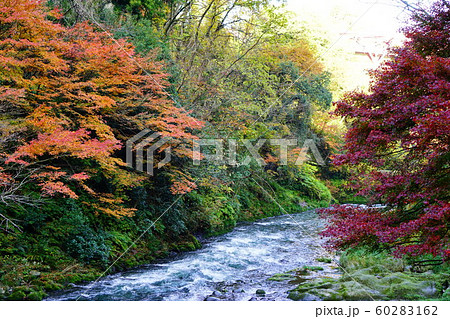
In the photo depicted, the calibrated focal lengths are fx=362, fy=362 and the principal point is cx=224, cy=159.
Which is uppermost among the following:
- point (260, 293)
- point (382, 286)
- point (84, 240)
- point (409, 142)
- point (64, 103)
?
point (64, 103)

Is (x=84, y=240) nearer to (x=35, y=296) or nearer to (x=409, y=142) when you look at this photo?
(x=35, y=296)

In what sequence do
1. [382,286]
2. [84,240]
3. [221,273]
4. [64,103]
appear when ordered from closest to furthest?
[382,286], [64,103], [84,240], [221,273]

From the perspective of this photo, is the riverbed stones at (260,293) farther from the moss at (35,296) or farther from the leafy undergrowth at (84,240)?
the moss at (35,296)

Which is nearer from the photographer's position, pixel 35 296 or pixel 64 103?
pixel 35 296

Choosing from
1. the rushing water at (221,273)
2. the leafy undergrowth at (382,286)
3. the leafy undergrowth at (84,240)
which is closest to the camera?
the leafy undergrowth at (382,286)

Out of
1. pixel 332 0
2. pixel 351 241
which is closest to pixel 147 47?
pixel 351 241

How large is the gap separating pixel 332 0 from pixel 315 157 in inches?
600

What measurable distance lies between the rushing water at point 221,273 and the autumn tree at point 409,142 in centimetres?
223

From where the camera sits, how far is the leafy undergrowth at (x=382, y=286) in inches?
204

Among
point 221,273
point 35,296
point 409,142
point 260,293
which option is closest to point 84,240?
point 35,296

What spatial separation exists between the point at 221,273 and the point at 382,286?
9.98 feet

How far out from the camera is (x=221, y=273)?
730 cm

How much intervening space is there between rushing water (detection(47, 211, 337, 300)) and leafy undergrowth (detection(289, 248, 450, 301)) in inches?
20.0

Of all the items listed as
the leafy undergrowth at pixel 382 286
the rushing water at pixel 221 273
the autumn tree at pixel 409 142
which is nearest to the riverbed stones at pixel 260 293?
the rushing water at pixel 221 273
